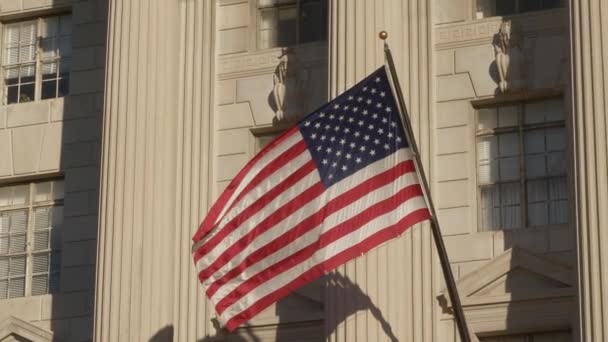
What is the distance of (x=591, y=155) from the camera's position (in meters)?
28.6

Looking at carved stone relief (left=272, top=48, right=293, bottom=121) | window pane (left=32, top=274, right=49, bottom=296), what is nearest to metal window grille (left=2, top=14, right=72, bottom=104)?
window pane (left=32, top=274, right=49, bottom=296)

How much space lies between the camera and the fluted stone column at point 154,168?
102ft

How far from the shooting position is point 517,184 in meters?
30.3

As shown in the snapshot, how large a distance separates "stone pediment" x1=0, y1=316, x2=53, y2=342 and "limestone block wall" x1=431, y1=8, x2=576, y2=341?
21.4 feet

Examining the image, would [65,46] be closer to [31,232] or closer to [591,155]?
[31,232]

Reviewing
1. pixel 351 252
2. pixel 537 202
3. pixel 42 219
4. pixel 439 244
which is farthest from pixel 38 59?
pixel 439 244

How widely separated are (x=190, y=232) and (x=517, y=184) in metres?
4.90

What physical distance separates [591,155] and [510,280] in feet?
6.97

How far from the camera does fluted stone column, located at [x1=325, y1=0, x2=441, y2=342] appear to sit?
29375mm

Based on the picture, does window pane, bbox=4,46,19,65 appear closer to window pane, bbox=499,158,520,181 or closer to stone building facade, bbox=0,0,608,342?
stone building facade, bbox=0,0,608,342

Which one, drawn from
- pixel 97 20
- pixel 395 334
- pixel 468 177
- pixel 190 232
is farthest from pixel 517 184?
pixel 97 20

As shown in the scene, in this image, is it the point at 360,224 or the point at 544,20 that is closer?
the point at 360,224

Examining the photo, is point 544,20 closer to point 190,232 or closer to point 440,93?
point 440,93

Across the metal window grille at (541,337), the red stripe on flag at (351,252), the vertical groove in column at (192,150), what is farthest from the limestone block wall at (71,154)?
the metal window grille at (541,337)
